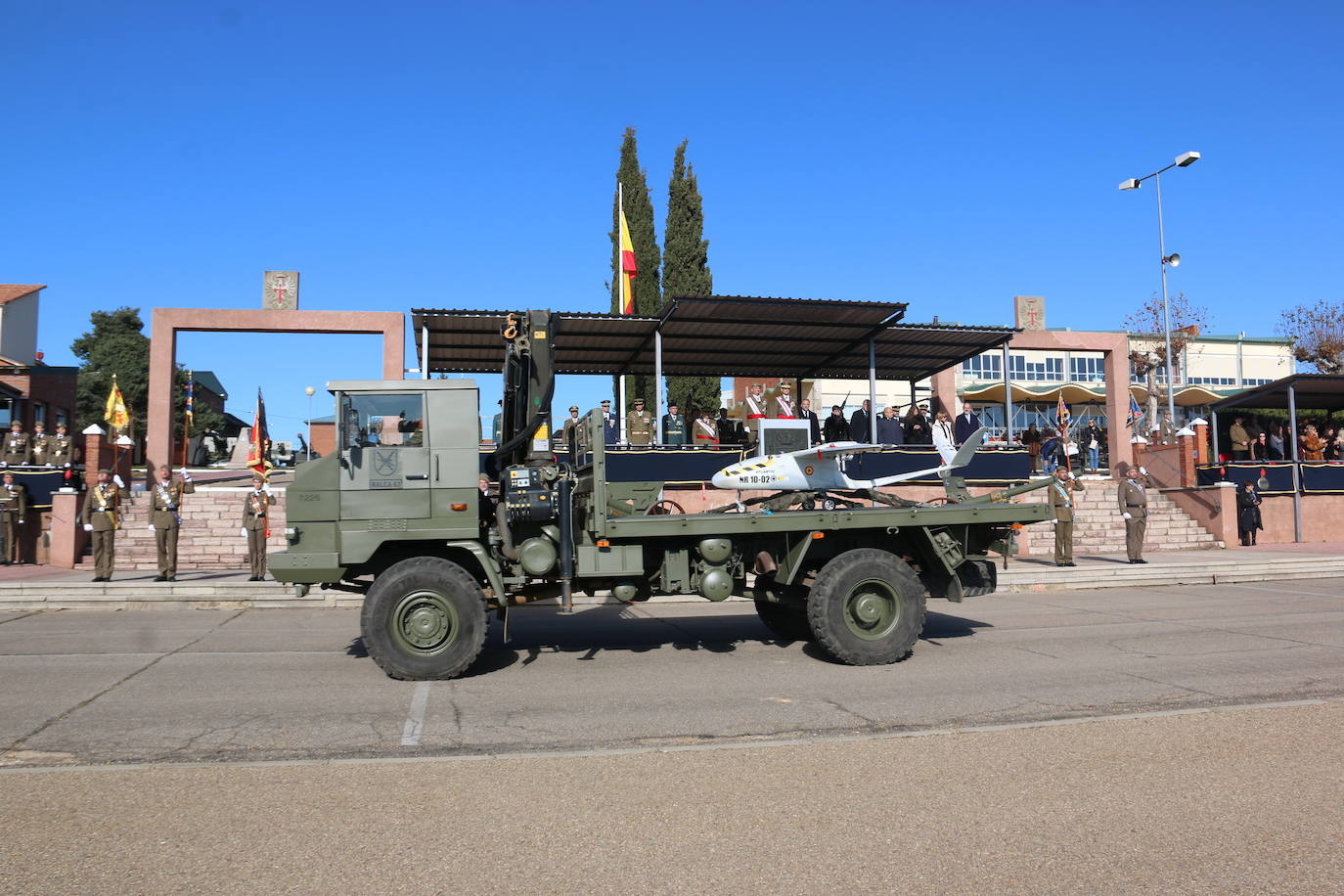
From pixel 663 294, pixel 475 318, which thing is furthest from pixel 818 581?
pixel 663 294

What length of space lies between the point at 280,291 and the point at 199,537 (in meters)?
6.36

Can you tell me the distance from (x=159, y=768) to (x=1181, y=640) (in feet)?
31.6

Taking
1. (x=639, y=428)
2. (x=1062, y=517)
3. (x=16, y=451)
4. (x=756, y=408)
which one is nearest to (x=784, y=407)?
(x=639, y=428)

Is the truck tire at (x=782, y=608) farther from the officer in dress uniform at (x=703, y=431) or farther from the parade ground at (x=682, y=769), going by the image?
the officer in dress uniform at (x=703, y=431)

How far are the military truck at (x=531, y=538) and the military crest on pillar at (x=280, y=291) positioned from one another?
14983 mm

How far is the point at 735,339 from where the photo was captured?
21.5 metres

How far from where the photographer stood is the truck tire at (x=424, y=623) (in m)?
7.75

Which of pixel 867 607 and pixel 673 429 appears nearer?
pixel 867 607

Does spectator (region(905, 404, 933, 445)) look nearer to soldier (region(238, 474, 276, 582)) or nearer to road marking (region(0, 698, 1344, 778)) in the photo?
soldier (region(238, 474, 276, 582))

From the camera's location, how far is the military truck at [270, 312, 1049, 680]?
7926 mm

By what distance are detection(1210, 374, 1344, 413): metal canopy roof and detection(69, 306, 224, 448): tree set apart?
5065cm

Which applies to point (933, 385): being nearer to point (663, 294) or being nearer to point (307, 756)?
point (663, 294)

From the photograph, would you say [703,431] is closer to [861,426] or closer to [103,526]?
[861,426]

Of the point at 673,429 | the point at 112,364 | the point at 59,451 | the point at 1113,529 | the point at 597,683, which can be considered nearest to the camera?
the point at 597,683
